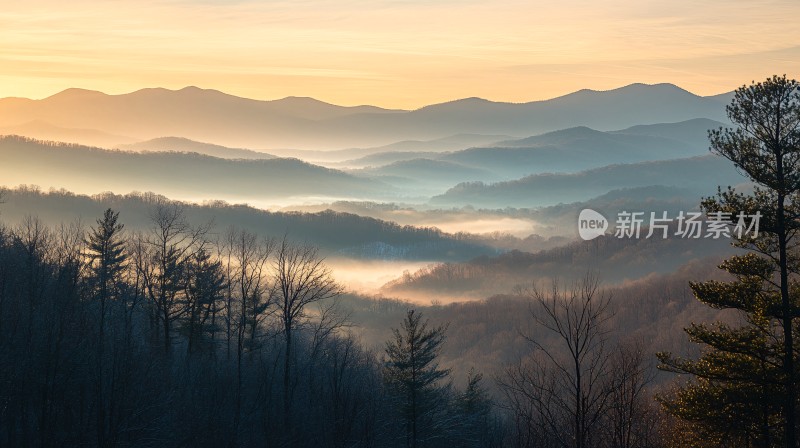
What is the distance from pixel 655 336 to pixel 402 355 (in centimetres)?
7641

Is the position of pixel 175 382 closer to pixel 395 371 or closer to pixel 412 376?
pixel 395 371

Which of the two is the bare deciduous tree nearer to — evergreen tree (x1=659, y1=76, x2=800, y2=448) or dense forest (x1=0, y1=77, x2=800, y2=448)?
dense forest (x1=0, y1=77, x2=800, y2=448)

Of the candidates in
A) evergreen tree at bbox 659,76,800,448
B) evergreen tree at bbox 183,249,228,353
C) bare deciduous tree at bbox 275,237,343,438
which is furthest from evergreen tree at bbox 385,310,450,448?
evergreen tree at bbox 659,76,800,448

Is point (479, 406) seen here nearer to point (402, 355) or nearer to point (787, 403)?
point (402, 355)

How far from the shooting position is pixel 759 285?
19844 mm

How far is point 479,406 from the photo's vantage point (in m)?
49.4

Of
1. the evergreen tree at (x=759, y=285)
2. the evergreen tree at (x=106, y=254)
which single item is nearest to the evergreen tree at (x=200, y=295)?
the evergreen tree at (x=106, y=254)

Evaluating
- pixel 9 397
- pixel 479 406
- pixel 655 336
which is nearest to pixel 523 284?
pixel 655 336

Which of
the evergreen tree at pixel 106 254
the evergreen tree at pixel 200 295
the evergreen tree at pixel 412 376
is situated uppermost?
the evergreen tree at pixel 106 254

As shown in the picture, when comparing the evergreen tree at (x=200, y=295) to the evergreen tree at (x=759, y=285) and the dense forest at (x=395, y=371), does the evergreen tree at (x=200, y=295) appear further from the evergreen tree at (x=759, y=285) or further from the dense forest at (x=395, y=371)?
the evergreen tree at (x=759, y=285)

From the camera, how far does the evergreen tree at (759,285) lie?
1912cm

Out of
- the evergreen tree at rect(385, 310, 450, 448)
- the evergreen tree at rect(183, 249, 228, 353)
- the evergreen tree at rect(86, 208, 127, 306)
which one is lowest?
the evergreen tree at rect(385, 310, 450, 448)

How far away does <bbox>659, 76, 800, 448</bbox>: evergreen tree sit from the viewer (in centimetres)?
1912

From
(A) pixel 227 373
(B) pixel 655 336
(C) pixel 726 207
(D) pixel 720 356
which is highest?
(C) pixel 726 207
